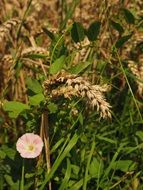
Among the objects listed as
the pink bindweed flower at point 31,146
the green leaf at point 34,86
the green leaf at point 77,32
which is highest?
the green leaf at point 77,32

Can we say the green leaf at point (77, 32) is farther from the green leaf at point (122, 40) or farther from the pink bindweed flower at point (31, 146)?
the pink bindweed flower at point (31, 146)

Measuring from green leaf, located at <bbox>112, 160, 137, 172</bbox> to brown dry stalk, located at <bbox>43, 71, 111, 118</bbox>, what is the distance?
407 millimetres

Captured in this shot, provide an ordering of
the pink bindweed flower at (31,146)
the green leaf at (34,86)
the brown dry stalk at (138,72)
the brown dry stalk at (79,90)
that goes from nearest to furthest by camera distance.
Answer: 1. the brown dry stalk at (79,90)
2. the pink bindweed flower at (31,146)
3. the green leaf at (34,86)
4. the brown dry stalk at (138,72)

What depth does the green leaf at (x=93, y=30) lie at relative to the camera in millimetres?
1499

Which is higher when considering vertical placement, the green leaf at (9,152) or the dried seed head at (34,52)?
the dried seed head at (34,52)

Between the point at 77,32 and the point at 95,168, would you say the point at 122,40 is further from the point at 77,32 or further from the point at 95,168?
the point at 95,168

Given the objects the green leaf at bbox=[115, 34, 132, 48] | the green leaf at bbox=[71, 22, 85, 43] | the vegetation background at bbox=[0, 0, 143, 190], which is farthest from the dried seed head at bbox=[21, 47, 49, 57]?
the green leaf at bbox=[115, 34, 132, 48]

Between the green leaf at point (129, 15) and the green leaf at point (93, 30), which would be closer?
the green leaf at point (93, 30)

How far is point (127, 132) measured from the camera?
1777mm

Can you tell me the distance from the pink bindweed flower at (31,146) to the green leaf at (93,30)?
1.16 feet

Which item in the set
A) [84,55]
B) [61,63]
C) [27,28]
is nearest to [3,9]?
[27,28]

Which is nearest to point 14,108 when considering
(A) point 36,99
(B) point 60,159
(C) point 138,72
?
(A) point 36,99

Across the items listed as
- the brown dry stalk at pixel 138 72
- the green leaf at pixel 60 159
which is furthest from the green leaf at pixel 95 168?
the brown dry stalk at pixel 138 72

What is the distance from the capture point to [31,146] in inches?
53.7
